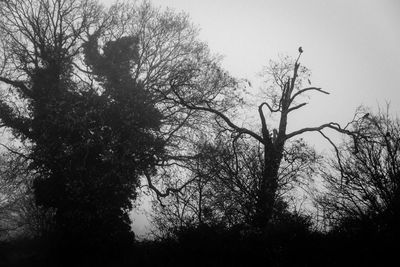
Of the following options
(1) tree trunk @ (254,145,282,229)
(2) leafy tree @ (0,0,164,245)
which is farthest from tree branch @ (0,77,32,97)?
(1) tree trunk @ (254,145,282,229)

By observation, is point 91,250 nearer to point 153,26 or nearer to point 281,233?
point 281,233

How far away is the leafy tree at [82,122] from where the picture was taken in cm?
1503

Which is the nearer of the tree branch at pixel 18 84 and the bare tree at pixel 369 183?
the bare tree at pixel 369 183

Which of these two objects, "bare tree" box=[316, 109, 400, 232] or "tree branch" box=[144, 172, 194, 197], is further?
"tree branch" box=[144, 172, 194, 197]

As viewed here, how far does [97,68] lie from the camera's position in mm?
20359

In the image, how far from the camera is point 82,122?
15961 mm

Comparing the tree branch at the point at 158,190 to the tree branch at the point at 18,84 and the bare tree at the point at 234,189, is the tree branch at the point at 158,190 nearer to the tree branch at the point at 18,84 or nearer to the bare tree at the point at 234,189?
the bare tree at the point at 234,189

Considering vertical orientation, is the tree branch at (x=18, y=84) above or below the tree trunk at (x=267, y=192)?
above

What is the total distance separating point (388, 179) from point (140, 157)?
1210cm

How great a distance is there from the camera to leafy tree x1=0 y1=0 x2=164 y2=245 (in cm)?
1503

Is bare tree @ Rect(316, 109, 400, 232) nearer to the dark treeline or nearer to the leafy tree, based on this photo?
the dark treeline

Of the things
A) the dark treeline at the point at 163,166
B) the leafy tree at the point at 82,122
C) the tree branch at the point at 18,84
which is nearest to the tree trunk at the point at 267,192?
the dark treeline at the point at 163,166

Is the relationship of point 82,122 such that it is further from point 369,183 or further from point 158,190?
point 369,183

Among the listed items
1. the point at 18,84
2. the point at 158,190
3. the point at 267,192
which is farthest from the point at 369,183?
the point at 18,84
